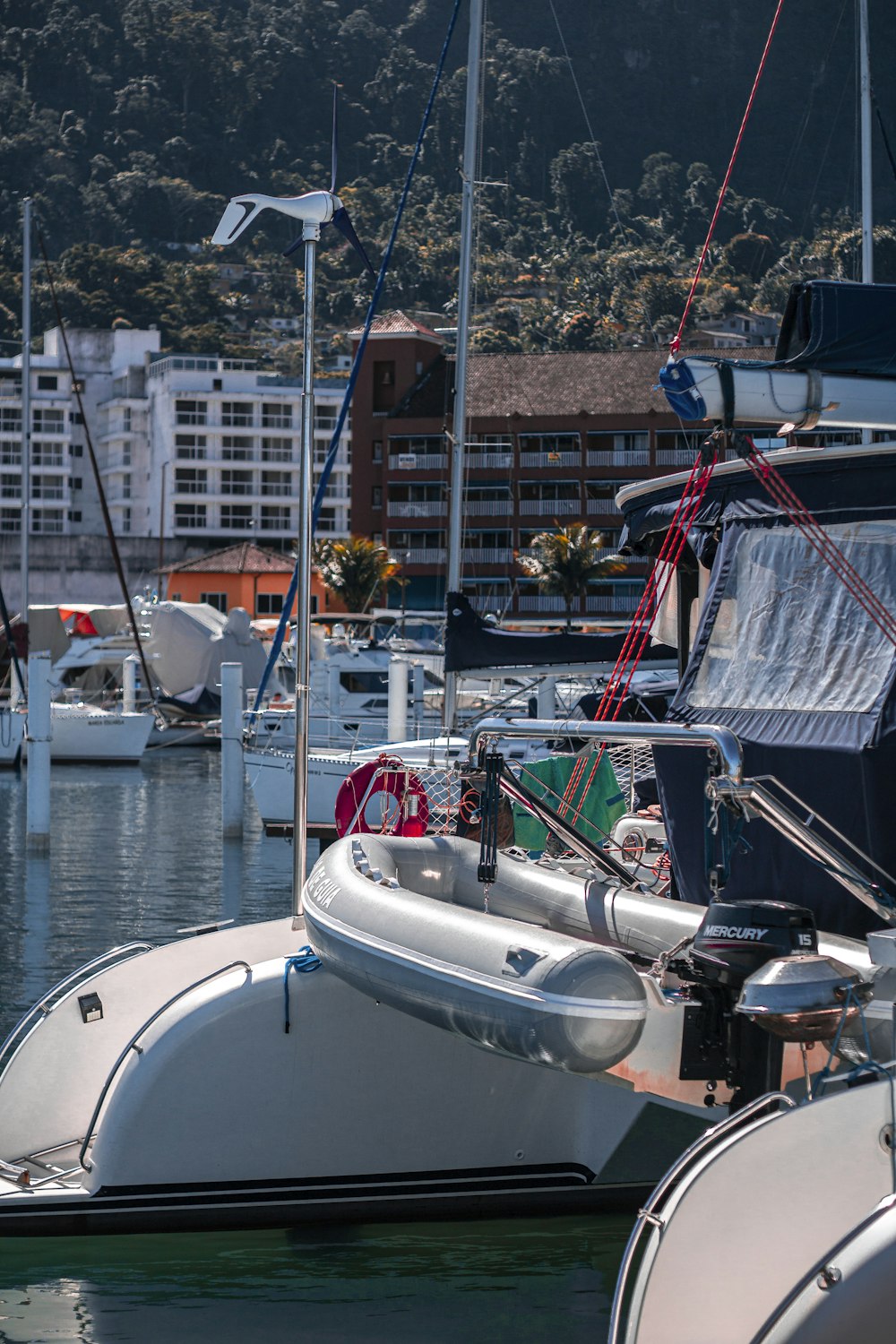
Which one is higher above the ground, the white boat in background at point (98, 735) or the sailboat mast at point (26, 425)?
the sailboat mast at point (26, 425)

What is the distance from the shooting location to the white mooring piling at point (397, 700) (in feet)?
82.3

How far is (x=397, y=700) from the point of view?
25.6m

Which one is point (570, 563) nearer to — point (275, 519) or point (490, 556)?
point (490, 556)

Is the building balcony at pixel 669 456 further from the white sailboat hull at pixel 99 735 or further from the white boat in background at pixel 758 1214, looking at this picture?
the white boat in background at pixel 758 1214

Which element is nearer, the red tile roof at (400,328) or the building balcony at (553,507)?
the building balcony at (553,507)

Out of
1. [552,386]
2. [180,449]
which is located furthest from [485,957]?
[180,449]

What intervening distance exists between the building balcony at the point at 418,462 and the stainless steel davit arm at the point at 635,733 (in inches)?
2624

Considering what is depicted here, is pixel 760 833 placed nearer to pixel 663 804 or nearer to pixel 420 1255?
pixel 663 804

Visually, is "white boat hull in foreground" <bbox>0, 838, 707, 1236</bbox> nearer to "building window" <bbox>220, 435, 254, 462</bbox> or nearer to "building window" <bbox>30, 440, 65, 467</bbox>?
"building window" <bbox>220, 435, 254, 462</bbox>

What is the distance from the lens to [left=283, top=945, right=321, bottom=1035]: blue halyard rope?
825cm

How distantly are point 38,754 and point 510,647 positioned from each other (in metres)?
6.54

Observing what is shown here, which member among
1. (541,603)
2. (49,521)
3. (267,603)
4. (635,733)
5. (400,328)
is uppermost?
(400,328)

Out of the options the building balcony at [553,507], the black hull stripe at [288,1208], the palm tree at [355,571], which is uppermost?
the building balcony at [553,507]

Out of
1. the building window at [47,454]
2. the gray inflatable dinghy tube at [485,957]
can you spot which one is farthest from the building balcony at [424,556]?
the gray inflatable dinghy tube at [485,957]
